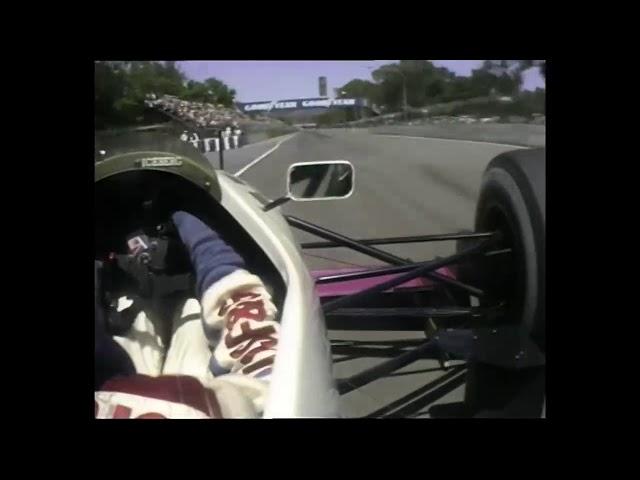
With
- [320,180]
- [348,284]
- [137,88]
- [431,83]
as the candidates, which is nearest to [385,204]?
[320,180]

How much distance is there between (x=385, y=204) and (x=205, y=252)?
0.56m

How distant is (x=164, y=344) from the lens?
274 cm

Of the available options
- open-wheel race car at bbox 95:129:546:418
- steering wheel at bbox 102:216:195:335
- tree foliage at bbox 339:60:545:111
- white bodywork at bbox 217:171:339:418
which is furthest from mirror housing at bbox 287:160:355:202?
steering wheel at bbox 102:216:195:335

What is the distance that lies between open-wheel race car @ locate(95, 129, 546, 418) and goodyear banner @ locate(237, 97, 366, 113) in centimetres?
17

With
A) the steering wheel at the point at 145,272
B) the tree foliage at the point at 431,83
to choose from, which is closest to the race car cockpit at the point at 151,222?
the steering wheel at the point at 145,272

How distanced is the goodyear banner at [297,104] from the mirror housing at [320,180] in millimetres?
164

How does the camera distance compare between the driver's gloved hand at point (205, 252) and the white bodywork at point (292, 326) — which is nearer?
the white bodywork at point (292, 326)

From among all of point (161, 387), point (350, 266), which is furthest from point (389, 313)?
point (161, 387)

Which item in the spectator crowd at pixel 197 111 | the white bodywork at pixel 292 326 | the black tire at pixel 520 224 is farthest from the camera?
the black tire at pixel 520 224

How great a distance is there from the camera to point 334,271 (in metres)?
3.01

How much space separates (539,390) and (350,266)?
760mm

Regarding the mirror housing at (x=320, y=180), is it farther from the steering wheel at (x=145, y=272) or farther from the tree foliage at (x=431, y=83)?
the steering wheel at (x=145, y=272)

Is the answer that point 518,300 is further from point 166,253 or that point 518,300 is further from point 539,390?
point 166,253

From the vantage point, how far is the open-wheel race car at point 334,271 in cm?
246
